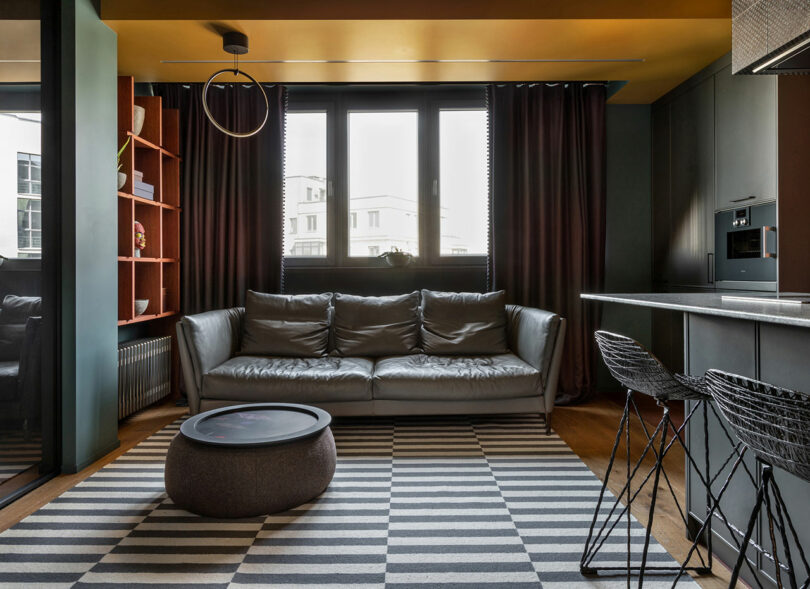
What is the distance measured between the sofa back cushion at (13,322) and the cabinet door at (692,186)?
153 inches

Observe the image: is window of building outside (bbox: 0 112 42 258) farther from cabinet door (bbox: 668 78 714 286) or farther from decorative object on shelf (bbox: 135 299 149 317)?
cabinet door (bbox: 668 78 714 286)

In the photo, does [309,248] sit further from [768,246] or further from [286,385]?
[768,246]

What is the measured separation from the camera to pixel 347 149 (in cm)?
445

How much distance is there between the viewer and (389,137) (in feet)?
14.7

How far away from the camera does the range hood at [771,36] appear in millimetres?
1953

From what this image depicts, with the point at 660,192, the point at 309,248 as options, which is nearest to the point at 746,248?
the point at 660,192

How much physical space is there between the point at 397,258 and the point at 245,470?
7.91 feet

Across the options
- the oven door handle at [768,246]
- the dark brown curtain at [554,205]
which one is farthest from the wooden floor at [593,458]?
the oven door handle at [768,246]

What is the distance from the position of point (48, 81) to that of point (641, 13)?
10.1 feet

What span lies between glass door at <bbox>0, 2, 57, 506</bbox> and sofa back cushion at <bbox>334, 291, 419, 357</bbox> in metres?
1.82

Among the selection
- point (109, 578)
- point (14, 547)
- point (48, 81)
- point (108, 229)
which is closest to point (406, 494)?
point (109, 578)

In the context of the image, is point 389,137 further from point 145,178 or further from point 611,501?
point 611,501

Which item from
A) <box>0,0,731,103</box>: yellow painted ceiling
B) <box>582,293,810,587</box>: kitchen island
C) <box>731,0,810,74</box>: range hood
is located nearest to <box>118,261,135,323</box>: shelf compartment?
<box>0,0,731,103</box>: yellow painted ceiling

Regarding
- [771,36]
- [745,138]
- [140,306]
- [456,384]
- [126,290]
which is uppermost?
[771,36]
